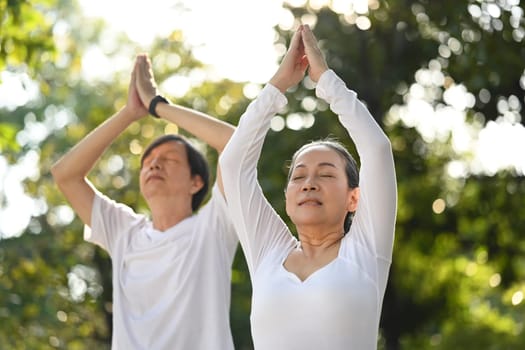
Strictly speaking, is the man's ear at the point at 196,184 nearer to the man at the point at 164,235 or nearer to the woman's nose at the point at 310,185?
the man at the point at 164,235

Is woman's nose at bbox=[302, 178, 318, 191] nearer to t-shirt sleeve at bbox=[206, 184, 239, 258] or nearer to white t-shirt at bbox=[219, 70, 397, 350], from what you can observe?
white t-shirt at bbox=[219, 70, 397, 350]

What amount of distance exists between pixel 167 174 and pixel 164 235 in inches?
9.7

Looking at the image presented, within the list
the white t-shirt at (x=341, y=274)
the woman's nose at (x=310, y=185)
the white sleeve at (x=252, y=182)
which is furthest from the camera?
the white sleeve at (x=252, y=182)

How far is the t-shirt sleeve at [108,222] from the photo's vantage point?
479 cm

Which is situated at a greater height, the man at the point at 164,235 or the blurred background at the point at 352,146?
the man at the point at 164,235

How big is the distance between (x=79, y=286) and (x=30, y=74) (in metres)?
4.08

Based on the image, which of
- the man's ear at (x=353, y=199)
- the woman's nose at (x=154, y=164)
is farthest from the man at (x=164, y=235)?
the man's ear at (x=353, y=199)

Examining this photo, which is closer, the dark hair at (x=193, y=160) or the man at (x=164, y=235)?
the man at (x=164, y=235)

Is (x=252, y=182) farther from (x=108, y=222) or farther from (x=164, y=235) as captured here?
(x=108, y=222)

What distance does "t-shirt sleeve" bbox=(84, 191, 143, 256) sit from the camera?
4.79 m

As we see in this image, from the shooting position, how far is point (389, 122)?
1274cm

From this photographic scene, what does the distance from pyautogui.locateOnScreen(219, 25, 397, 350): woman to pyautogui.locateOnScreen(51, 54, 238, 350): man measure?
88cm

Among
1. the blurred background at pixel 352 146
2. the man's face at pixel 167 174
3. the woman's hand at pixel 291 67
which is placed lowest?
the blurred background at pixel 352 146

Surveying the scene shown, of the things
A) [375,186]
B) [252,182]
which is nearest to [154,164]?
[252,182]
